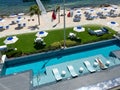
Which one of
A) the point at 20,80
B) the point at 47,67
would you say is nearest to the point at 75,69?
the point at 47,67

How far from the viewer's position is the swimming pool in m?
Result: 21.8

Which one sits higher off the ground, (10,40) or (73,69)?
(10,40)

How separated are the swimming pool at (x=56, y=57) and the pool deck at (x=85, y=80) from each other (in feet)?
14.0

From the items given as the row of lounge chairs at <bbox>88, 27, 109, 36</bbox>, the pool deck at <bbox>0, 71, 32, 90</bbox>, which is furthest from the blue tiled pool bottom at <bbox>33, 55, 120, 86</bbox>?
the row of lounge chairs at <bbox>88, 27, 109, 36</bbox>

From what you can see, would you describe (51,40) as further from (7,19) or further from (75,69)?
(7,19)

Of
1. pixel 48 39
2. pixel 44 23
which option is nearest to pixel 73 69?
pixel 48 39

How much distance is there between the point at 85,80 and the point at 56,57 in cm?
674

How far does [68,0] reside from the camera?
59438 mm

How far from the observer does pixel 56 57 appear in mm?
23594

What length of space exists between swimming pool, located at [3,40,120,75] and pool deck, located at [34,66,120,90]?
14.0ft

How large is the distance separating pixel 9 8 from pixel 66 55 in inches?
1366

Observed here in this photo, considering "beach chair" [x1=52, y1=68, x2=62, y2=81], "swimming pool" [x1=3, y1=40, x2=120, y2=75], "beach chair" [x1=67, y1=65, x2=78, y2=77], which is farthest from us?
"swimming pool" [x1=3, y1=40, x2=120, y2=75]

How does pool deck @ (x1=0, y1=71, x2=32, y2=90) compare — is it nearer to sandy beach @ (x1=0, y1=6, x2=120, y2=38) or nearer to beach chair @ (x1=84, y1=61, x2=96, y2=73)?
beach chair @ (x1=84, y1=61, x2=96, y2=73)

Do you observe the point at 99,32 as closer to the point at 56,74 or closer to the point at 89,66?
the point at 89,66
